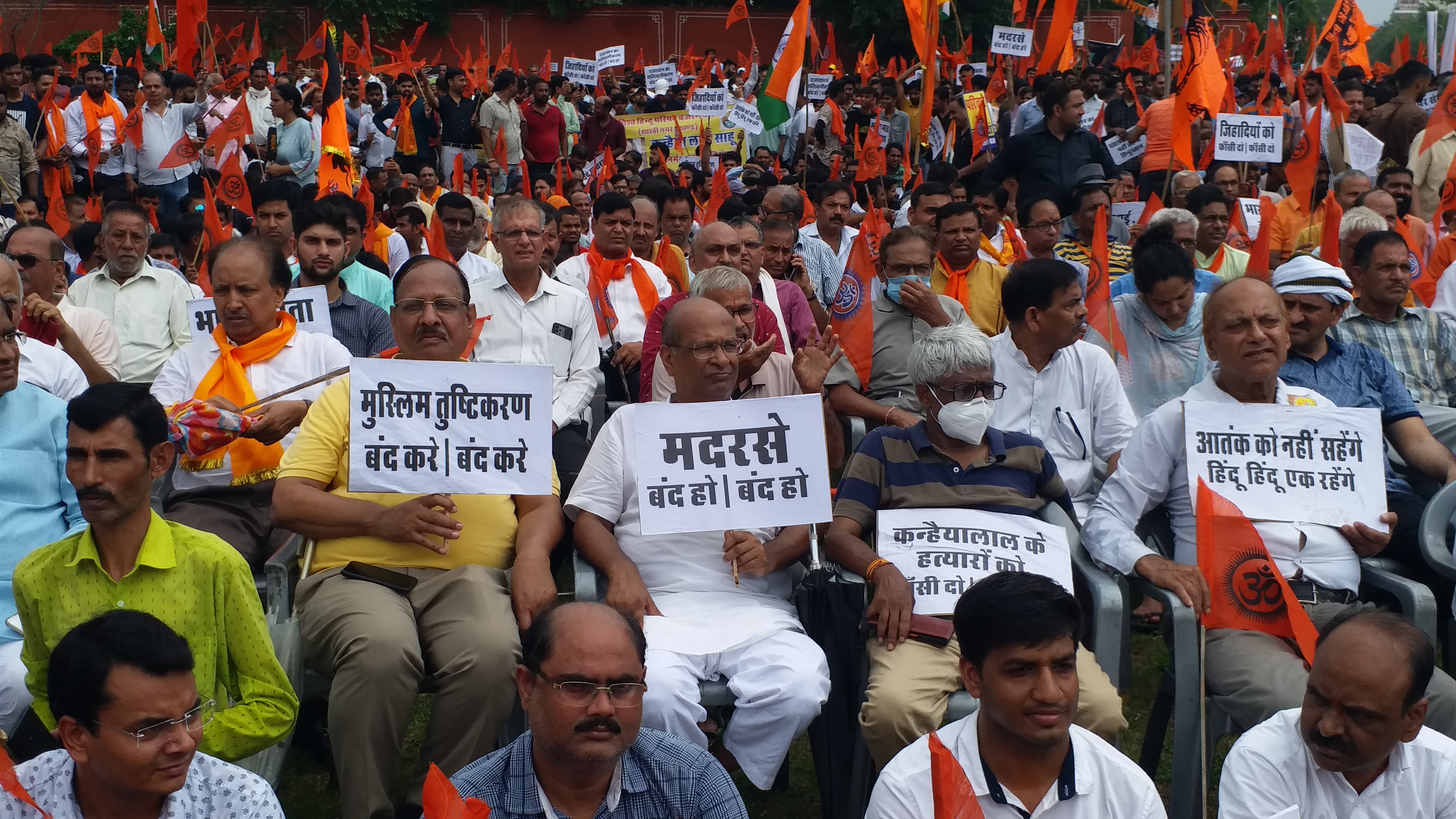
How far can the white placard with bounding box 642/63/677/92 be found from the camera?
22594 mm

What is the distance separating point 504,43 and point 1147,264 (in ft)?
103

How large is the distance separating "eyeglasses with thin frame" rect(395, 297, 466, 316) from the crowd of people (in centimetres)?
1

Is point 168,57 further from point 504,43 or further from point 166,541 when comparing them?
point 166,541

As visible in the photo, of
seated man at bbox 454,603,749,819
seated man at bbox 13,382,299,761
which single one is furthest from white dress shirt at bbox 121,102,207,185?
seated man at bbox 454,603,749,819

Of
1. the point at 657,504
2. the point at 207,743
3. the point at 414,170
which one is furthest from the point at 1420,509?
the point at 414,170

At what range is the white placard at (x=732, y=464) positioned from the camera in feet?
13.9

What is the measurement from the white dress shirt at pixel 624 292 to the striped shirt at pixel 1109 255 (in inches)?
93.3

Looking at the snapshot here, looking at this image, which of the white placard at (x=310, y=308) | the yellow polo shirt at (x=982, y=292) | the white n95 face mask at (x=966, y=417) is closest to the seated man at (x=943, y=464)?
the white n95 face mask at (x=966, y=417)

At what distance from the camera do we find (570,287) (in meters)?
6.90

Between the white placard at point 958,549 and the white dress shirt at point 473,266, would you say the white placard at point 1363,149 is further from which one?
the white placard at point 958,549

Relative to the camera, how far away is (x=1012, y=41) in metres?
16.7

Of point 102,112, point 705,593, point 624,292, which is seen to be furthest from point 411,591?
point 102,112

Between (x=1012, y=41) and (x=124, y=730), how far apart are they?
612 inches

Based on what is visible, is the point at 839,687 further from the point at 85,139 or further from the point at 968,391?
the point at 85,139
